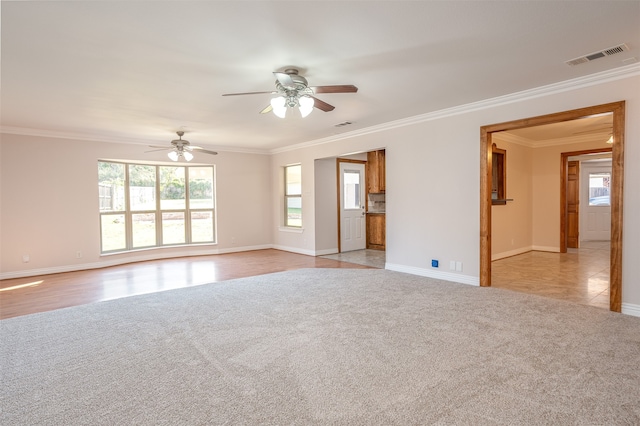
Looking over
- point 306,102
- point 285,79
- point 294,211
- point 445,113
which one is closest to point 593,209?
point 445,113

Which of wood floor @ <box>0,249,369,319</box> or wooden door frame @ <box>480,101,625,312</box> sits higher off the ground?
wooden door frame @ <box>480,101,625,312</box>

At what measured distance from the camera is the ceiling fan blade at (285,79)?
9.84 ft

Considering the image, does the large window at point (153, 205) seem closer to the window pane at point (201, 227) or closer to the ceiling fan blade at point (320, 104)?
the window pane at point (201, 227)

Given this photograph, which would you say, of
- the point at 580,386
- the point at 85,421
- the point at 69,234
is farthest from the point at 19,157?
the point at 580,386

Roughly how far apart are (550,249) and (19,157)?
10.9m

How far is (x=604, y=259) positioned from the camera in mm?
6980

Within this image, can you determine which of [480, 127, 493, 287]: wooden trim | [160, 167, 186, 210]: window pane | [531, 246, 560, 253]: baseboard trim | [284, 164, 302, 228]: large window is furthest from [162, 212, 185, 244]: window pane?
[531, 246, 560, 253]: baseboard trim

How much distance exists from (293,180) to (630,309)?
22.2ft

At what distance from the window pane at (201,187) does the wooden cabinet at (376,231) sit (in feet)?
13.5

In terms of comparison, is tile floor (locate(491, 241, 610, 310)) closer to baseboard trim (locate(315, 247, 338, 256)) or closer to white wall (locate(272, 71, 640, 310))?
white wall (locate(272, 71, 640, 310))

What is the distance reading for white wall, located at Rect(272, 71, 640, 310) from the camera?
11.7ft

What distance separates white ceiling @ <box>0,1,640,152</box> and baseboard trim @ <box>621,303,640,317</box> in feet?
8.23

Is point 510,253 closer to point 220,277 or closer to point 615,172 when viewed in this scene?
point 615,172

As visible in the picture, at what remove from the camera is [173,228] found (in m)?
8.02
